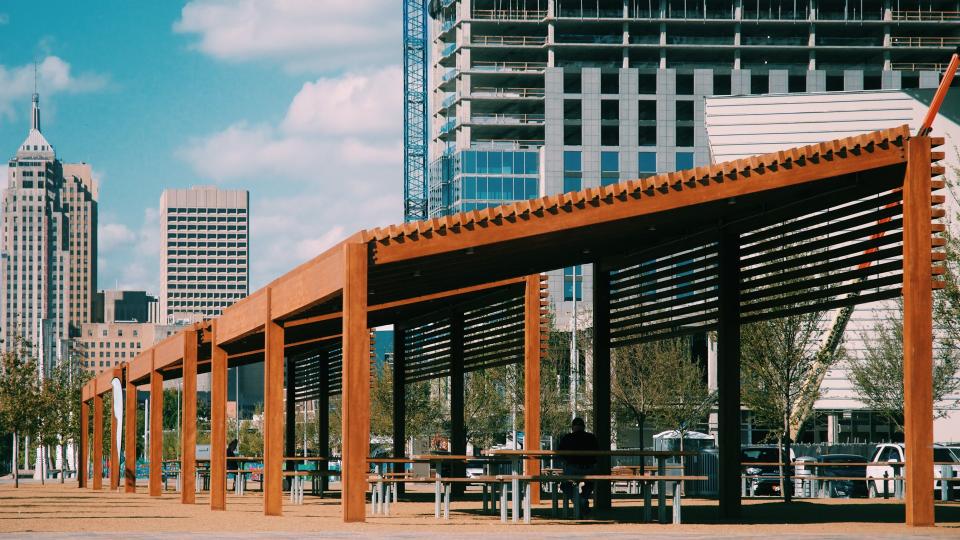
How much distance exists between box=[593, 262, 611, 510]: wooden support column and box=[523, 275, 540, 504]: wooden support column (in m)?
1.39

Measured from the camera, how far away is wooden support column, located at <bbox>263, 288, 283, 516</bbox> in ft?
57.6

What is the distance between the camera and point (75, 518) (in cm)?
1773

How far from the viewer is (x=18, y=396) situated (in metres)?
43.1

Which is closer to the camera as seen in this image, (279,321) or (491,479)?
(491,479)

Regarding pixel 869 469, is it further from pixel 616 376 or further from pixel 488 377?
pixel 488 377

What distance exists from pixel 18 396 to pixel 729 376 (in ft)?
104

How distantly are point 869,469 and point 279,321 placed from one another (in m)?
20.2

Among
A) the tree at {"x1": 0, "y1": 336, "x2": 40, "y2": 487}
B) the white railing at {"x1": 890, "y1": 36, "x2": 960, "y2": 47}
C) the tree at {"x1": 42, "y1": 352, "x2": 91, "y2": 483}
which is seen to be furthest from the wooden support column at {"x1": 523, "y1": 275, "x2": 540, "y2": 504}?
the white railing at {"x1": 890, "y1": 36, "x2": 960, "y2": 47}

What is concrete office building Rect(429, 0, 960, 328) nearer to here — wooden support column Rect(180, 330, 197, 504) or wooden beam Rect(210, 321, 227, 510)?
wooden support column Rect(180, 330, 197, 504)

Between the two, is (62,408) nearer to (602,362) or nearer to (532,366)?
(532,366)

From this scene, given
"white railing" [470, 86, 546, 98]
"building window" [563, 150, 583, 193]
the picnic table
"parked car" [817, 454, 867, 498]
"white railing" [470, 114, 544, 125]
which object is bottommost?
"parked car" [817, 454, 867, 498]

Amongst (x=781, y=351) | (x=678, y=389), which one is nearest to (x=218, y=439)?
(x=781, y=351)

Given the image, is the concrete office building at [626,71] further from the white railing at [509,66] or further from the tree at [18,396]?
the tree at [18,396]

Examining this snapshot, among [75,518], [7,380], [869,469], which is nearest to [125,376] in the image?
[7,380]
